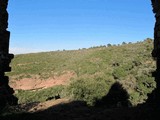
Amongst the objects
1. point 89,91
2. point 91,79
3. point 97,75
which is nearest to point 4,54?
point 89,91

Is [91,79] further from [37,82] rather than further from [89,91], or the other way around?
[37,82]

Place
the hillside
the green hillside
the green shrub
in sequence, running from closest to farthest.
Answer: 1. the green shrub
2. the hillside
3. the green hillside

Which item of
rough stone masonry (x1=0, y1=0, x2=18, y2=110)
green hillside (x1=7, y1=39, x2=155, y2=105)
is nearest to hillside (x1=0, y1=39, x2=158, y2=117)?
green hillside (x1=7, y1=39, x2=155, y2=105)

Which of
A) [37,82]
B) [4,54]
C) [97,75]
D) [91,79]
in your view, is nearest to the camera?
[4,54]

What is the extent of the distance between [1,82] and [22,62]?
42365 millimetres

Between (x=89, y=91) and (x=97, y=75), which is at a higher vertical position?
(x=97, y=75)

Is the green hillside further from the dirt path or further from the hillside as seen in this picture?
the dirt path

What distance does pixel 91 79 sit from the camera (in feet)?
68.8

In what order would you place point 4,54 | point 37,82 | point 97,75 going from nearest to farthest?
point 4,54 → point 97,75 → point 37,82

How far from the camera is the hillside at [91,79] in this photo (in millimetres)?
18562

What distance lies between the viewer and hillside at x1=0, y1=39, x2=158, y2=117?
1856cm

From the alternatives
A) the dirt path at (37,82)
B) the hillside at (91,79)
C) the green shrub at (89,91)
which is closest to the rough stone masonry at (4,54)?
the hillside at (91,79)

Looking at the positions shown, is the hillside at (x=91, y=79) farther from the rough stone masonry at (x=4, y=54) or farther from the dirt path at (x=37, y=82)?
the rough stone masonry at (x=4, y=54)

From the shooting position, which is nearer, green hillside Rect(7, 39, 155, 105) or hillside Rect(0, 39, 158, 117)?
hillside Rect(0, 39, 158, 117)
